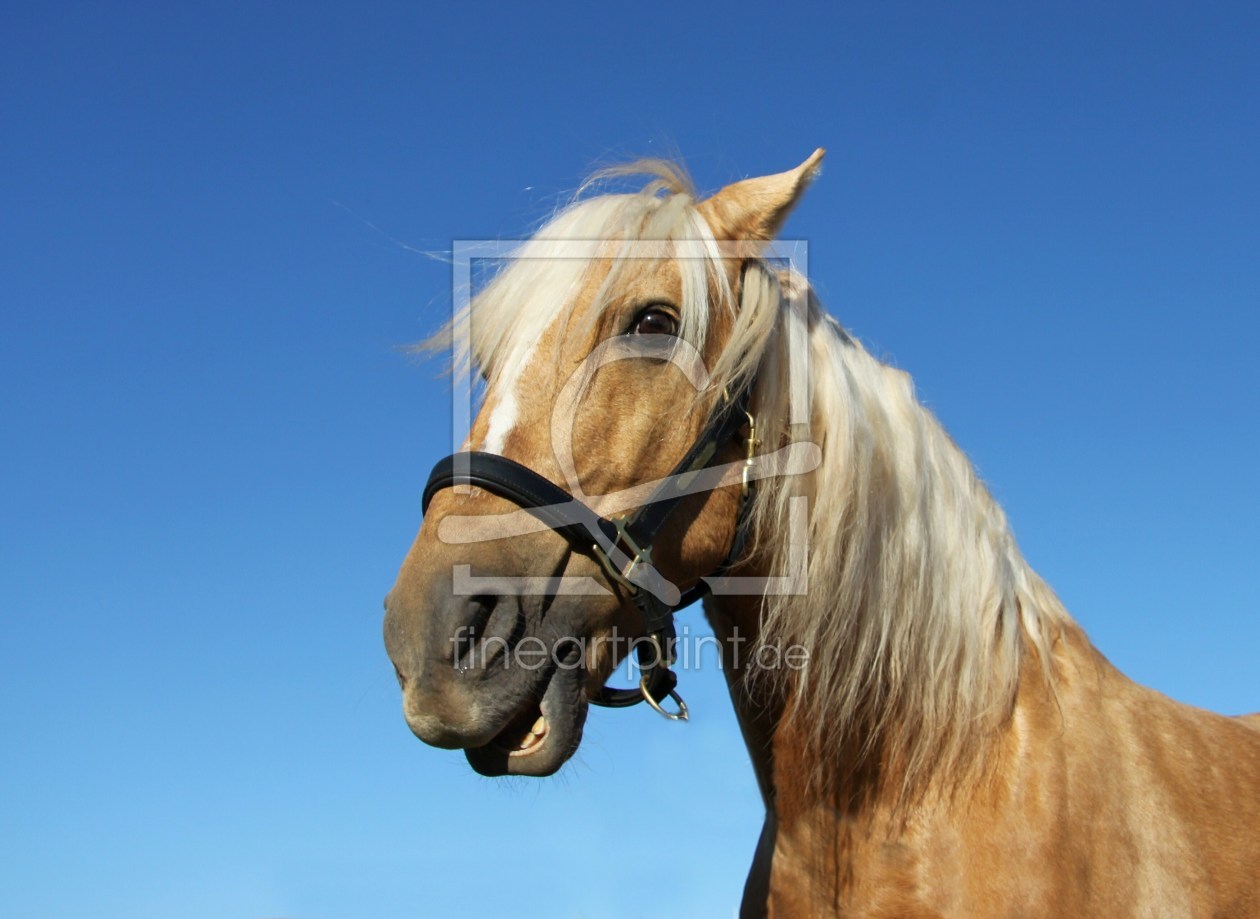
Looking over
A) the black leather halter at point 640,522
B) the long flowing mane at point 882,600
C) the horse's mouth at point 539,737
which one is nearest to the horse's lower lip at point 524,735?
the horse's mouth at point 539,737

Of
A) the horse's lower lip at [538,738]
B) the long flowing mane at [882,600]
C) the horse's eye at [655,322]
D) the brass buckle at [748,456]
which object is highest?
the horse's eye at [655,322]

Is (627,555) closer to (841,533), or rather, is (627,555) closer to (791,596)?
(791,596)

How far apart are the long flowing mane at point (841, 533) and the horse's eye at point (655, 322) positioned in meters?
0.05

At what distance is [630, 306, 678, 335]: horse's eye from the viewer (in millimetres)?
3080

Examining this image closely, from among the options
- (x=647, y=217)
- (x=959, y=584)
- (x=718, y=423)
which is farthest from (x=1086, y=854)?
(x=647, y=217)

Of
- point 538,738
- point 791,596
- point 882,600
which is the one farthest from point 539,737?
point 882,600

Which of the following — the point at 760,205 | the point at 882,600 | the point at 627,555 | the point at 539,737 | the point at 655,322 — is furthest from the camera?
the point at 760,205

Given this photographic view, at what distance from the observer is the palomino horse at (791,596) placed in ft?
9.04

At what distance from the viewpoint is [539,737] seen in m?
2.73

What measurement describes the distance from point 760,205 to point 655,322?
1.92ft

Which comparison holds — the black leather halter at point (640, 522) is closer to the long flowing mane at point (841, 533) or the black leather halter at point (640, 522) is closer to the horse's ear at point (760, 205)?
the long flowing mane at point (841, 533)

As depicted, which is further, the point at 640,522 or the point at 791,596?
the point at 791,596

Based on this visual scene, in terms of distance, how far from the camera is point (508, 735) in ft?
9.02

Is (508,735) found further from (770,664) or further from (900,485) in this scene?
(900,485)
